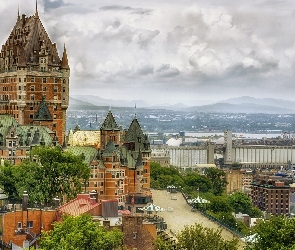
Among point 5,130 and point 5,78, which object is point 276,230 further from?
point 5,78

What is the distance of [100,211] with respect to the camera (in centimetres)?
7938

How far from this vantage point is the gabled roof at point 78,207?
7825cm

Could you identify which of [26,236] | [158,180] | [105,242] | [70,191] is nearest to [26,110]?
[70,191]

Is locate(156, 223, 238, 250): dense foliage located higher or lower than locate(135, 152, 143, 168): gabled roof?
lower

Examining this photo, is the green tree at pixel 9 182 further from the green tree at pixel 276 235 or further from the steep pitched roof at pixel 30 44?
the steep pitched roof at pixel 30 44

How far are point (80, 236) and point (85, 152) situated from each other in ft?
218

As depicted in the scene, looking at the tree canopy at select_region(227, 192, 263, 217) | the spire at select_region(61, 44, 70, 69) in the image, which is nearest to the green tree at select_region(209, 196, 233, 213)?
the tree canopy at select_region(227, 192, 263, 217)

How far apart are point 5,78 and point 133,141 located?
78.8 ft

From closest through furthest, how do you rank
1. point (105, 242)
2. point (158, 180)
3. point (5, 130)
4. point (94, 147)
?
point (105, 242), point (5, 130), point (94, 147), point (158, 180)

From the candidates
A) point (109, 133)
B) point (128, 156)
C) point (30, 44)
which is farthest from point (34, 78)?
point (128, 156)

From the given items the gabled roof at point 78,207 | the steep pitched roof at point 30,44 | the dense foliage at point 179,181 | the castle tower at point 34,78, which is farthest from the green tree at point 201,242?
the dense foliage at point 179,181

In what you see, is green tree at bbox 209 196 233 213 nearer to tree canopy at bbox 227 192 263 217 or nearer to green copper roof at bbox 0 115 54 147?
tree canopy at bbox 227 192 263 217

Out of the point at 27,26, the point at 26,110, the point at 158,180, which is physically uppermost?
the point at 27,26

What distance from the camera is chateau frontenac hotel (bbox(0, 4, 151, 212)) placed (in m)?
128
